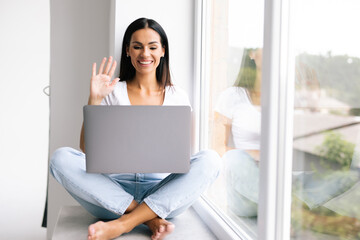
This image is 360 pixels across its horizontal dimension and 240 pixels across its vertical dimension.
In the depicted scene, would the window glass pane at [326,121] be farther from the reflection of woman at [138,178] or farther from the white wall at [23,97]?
the white wall at [23,97]

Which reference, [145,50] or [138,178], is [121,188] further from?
[145,50]

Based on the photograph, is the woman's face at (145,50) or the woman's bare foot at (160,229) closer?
the woman's bare foot at (160,229)

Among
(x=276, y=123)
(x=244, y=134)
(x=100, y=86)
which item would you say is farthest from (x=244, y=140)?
(x=100, y=86)

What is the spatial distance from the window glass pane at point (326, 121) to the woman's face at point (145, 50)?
3.11 ft

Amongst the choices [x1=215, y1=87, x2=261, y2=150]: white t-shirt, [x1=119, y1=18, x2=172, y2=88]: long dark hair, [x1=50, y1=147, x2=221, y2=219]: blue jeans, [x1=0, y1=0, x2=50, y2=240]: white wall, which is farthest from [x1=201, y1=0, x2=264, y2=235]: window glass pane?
[x1=0, y1=0, x2=50, y2=240]: white wall

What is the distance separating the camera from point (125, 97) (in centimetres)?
214

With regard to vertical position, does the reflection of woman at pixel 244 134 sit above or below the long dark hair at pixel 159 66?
below

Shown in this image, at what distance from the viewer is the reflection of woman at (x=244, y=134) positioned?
5.20 ft

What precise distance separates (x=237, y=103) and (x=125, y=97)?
24.3 inches

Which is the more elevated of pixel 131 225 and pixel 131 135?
pixel 131 135

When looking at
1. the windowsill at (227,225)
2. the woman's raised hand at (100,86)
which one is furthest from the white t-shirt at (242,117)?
the woman's raised hand at (100,86)

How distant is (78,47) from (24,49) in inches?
55.0

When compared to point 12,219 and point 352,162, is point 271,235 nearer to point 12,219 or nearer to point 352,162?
point 352,162

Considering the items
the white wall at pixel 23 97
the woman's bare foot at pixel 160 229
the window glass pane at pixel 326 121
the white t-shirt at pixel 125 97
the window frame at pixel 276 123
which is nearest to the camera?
the window glass pane at pixel 326 121
